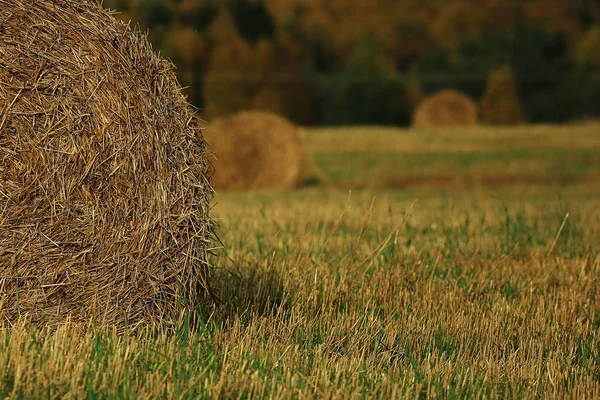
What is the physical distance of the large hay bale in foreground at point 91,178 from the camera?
4.77 meters

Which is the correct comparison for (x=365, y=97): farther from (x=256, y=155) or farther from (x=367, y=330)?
A: (x=367, y=330)

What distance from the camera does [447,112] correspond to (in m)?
33.4

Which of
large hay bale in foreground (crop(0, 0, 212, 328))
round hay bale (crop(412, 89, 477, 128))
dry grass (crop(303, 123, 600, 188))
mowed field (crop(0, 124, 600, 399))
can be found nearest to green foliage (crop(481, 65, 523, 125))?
round hay bale (crop(412, 89, 477, 128))

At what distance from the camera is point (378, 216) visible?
11.3 meters

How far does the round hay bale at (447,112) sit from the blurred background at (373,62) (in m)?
7.45

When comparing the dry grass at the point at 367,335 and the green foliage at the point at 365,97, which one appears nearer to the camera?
the dry grass at the point at 367,335

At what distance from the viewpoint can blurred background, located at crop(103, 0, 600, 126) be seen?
43.4 m

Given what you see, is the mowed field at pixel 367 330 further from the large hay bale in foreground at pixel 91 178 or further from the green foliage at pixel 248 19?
the green foliage at pixel 248 19

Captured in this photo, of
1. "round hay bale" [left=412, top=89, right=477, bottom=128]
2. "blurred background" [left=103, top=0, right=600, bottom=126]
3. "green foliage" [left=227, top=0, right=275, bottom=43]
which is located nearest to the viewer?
"round hay bale" [left=412, top=89, right=477, bottom=128]

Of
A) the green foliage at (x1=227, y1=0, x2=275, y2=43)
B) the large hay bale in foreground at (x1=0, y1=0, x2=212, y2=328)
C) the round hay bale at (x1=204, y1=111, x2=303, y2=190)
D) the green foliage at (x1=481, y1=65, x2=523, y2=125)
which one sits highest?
the green foliage at (x1=227, y1=0, x2=275, y2=43)

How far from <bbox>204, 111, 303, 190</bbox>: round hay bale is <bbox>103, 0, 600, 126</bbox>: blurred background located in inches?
653

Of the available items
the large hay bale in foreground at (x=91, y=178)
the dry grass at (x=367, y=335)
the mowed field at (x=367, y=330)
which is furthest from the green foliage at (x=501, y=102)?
the large hay bale in foreground at (x=91, y=178)

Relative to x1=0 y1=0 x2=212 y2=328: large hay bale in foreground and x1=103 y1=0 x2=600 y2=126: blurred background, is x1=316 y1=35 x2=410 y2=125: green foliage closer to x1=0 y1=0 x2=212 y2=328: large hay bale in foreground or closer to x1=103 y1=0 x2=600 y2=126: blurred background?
x1=103 y1=0 x2=600 y2=126: blurred background

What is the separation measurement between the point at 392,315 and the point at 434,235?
3369 mm
